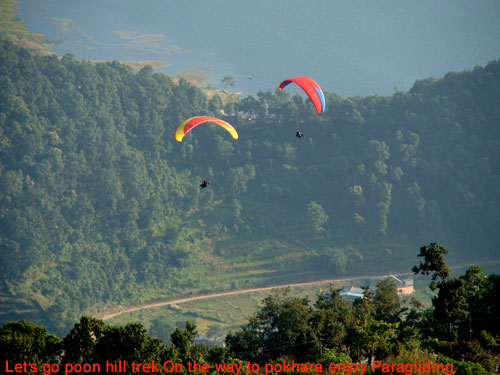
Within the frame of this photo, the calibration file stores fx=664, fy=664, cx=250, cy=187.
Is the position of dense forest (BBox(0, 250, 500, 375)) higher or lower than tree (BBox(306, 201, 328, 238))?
→ lower

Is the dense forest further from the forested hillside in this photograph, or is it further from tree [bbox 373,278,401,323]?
the forested hillside

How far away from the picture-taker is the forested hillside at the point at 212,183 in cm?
7719

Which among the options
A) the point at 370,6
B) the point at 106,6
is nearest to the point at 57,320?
the point at 106,6

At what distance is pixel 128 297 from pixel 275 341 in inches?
1693

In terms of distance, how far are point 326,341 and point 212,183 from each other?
57.4 metres

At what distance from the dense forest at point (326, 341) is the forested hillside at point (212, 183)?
4050 cm

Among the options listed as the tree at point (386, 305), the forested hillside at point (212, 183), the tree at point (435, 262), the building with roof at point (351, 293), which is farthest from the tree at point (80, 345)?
the forested hillside at point (212, 183)

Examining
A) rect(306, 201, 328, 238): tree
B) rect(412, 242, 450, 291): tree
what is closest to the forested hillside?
rect(306, 201, 328, 238): tree

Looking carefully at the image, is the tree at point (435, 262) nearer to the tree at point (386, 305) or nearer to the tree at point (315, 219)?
the tree at point (386, 305)

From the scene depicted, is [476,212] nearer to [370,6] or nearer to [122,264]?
[122,264]

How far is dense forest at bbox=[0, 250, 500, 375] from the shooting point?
79.7 ft

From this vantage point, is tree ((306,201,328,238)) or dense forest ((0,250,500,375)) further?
tree ((306,201,328,238))

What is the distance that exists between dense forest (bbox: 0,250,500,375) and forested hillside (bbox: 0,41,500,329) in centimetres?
4050

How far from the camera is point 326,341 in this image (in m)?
32.8
